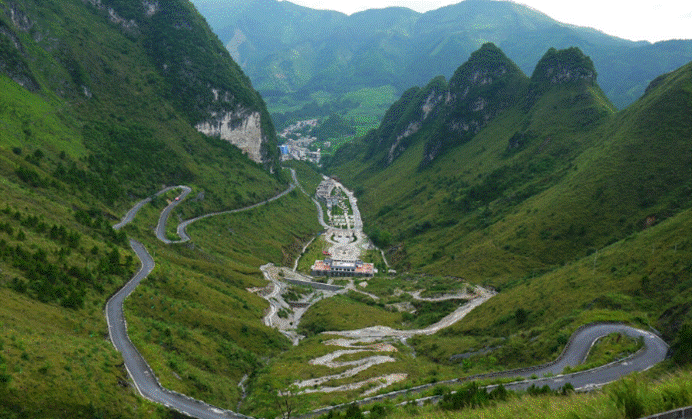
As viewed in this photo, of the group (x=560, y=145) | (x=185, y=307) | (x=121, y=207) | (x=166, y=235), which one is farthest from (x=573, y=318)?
(x=560, y=145)

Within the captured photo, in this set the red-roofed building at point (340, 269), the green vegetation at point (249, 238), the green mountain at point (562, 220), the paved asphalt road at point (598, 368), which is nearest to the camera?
the paved asphalt road at point (598, 368)

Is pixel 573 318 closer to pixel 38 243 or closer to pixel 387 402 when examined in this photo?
pixel 387 402

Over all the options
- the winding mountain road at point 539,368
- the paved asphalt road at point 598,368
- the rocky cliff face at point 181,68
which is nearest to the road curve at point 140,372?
the winding mountain road at point 539,368

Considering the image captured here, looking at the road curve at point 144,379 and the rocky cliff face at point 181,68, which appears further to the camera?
the rocky cliff face at point 181,68

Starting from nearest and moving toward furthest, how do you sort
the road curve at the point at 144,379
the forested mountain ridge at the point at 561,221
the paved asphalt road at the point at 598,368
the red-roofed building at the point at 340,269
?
1. the paved asphalt road at the point at 598,368
2. the road curve at the point at 144,379
3. the forested mountain ridge at the point at 561,221
4. the red-roofed building at the point at 340,269

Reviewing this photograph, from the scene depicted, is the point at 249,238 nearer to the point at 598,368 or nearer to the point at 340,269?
the point at 340,269

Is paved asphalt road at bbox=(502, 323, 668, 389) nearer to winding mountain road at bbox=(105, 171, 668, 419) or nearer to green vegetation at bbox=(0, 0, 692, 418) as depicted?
winding mountain road at bbox=(105, 171, 668, 419)

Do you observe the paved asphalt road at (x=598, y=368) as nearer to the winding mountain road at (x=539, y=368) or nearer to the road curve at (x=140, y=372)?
the winding mountain road at (x=539, y=368)

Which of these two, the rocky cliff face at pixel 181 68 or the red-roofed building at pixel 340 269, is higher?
the rocky cliff face at pixel 181 68
